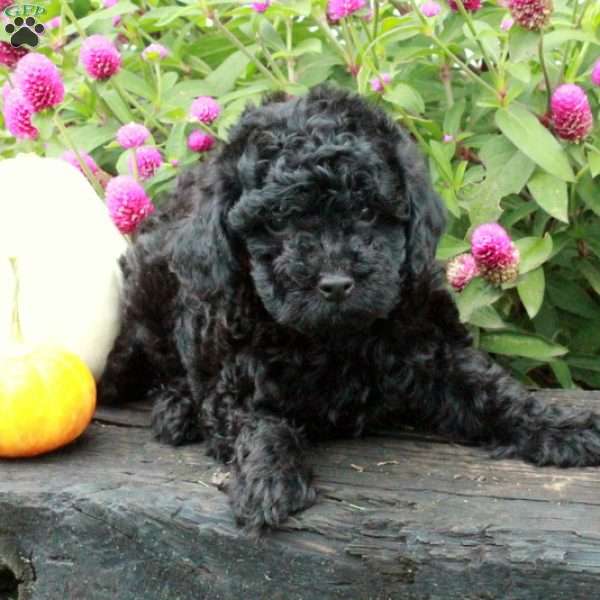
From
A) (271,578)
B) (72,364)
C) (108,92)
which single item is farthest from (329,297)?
(108,92)

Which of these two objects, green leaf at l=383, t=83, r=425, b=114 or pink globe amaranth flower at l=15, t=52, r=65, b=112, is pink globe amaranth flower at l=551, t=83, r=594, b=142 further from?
pink globe amaranth flower at l=15, t=52, r=65, b=112

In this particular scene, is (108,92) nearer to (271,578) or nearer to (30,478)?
(30,478)

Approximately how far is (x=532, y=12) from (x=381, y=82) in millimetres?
618

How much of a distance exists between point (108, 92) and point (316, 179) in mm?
1922

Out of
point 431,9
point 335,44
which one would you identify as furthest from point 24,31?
point 431,9

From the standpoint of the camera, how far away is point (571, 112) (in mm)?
3678

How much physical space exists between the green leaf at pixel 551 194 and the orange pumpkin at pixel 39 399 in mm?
1645

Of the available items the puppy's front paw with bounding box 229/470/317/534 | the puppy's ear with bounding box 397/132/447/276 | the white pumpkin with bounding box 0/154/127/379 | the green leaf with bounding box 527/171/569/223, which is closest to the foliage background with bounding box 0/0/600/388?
the green leaf with bounding box 527/171/569/223

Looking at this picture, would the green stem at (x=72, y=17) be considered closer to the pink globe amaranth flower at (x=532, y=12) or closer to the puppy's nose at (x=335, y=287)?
the pink globe amaranth flower at (x=532, y=12)

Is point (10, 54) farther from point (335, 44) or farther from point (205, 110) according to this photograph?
point (335, 44)

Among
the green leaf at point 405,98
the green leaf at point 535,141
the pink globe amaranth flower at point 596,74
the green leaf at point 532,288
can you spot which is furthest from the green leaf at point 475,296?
the pink globe amaranth flower at point 596,74

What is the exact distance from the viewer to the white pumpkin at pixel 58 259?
13.0ft

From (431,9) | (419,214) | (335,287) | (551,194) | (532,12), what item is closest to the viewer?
(335,287)

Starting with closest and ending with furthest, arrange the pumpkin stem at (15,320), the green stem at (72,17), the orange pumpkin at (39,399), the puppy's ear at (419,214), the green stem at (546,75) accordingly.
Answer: the puppy's ear at (419,214), the orange pumpkin at (39,399), the pumpkin stem at (15,320), the green stem at (546,75), the green stem at (72,17)
